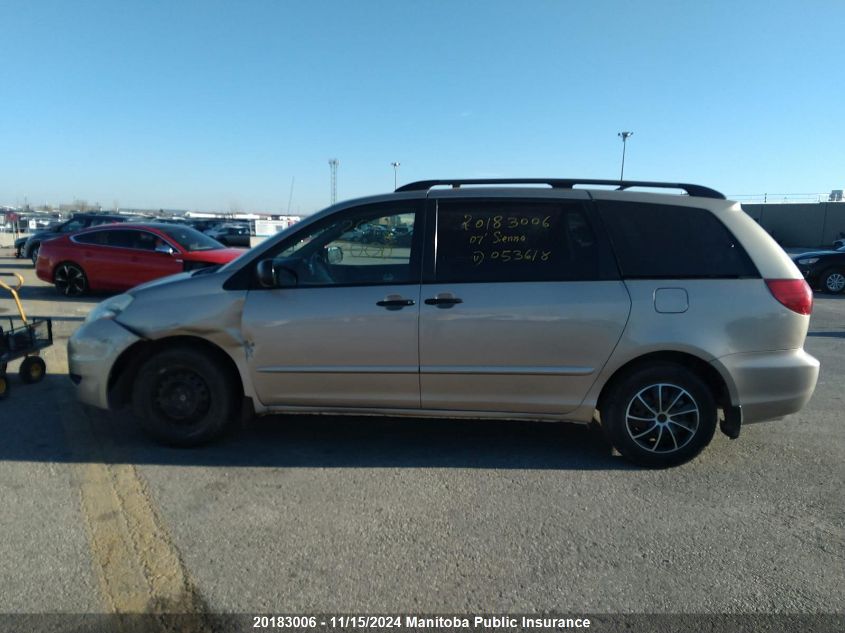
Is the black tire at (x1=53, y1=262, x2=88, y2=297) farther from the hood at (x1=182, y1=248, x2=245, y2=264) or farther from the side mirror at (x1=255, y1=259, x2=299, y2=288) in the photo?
the side mirror at (x1=255, y1=259, x2=299, y2=288)

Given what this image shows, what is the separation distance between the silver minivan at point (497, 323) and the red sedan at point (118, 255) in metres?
7.49

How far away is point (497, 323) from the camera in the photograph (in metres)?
3.78

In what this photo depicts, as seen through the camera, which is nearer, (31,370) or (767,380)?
(767,380)

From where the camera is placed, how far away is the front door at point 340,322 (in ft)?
12.6

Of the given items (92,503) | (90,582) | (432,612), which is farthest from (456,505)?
(92,503)

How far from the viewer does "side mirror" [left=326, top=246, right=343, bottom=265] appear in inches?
164

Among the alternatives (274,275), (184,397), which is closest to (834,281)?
(274,275)

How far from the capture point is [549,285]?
3.82m

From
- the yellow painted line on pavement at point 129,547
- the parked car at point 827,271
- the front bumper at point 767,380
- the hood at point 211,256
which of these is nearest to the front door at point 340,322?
the yellow painted line on pavement at point 129,547

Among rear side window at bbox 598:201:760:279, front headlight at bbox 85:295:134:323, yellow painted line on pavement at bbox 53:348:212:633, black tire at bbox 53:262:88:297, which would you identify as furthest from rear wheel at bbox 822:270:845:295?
black tire at bbox 53:262:88:297

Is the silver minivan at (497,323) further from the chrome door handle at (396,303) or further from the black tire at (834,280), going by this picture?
the black tire at (834,280)

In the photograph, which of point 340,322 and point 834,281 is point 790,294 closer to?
point 340,322

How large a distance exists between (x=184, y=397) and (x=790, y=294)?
4039mm

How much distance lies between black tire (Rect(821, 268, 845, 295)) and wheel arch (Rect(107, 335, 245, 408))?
51.1 ft
